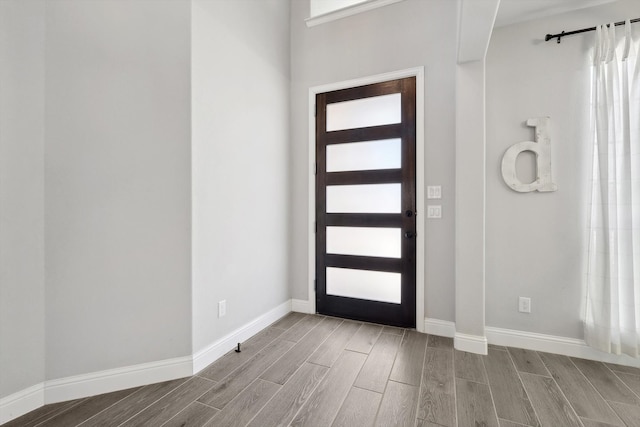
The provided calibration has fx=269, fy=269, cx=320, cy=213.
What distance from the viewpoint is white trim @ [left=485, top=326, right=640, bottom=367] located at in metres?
2.02

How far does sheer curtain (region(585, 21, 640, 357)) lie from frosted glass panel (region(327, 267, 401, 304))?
147 centimetres

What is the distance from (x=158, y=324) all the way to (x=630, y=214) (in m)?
3.39

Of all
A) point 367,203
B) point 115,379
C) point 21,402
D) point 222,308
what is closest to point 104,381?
point 115,379

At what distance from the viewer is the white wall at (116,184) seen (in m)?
1.61

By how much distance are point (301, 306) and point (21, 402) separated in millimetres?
2140

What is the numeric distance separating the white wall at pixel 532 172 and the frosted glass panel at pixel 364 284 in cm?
82

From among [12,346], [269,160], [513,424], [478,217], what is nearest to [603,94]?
[478,217]

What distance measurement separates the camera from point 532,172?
226 centimetres

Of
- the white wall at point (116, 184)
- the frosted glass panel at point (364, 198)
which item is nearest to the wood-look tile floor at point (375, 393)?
the white wall at point (116, 184)

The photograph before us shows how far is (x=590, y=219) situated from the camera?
81.0 inches

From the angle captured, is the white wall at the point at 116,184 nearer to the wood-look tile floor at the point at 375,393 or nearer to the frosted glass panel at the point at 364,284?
the wood-look tile floor at the point at 375,393

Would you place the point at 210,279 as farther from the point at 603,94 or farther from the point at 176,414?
the point at 603,94

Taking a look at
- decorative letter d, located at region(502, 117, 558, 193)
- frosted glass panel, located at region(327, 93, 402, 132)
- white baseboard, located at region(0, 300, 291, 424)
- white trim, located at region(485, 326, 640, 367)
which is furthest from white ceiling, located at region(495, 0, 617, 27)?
white baseboard, located at region(0, 300, 291, 424)

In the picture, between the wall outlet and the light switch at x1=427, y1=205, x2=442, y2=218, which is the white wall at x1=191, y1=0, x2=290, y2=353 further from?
the light switch at x1=427, y1=205, x2=442, y2=218
